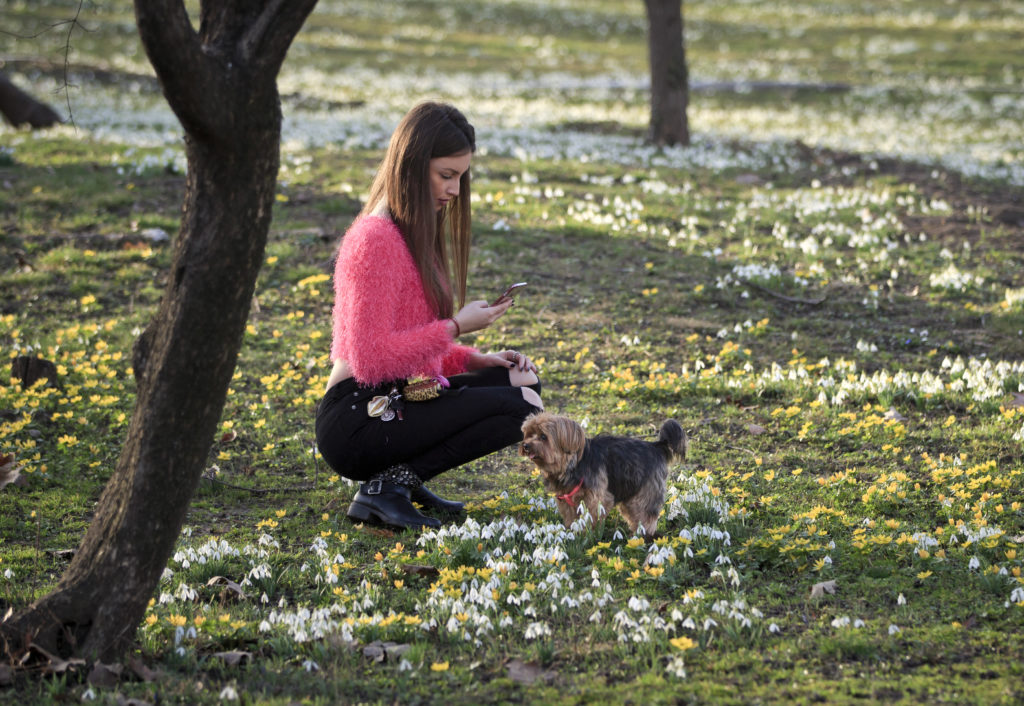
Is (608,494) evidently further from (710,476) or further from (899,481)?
(899,481)

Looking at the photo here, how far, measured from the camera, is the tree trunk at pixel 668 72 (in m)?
20.4

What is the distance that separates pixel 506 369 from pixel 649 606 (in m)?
2.51

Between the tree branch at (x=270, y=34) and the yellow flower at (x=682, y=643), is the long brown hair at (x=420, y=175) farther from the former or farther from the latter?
the yellow flower at (x=682, y=643)

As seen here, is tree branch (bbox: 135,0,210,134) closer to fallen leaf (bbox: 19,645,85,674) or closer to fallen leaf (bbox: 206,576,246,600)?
fallen leaf (bbox: 19,645,85,674)

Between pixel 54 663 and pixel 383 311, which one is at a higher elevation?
pixel 383 311

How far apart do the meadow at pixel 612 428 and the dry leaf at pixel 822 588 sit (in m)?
0.03

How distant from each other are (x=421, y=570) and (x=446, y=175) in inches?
103

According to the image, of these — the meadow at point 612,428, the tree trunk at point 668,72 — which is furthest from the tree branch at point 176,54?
the tree trunk at point 668,72

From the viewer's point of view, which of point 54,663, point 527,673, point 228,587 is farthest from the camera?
point 228,587

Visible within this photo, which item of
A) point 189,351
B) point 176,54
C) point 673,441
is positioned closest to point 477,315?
point 673,441

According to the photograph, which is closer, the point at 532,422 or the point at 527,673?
the point at 527,673

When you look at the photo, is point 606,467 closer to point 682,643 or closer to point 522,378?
point 522,378

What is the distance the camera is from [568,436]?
629 cm

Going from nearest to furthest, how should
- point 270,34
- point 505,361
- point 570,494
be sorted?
point 270,34 → point 570,494 → point 505,361
